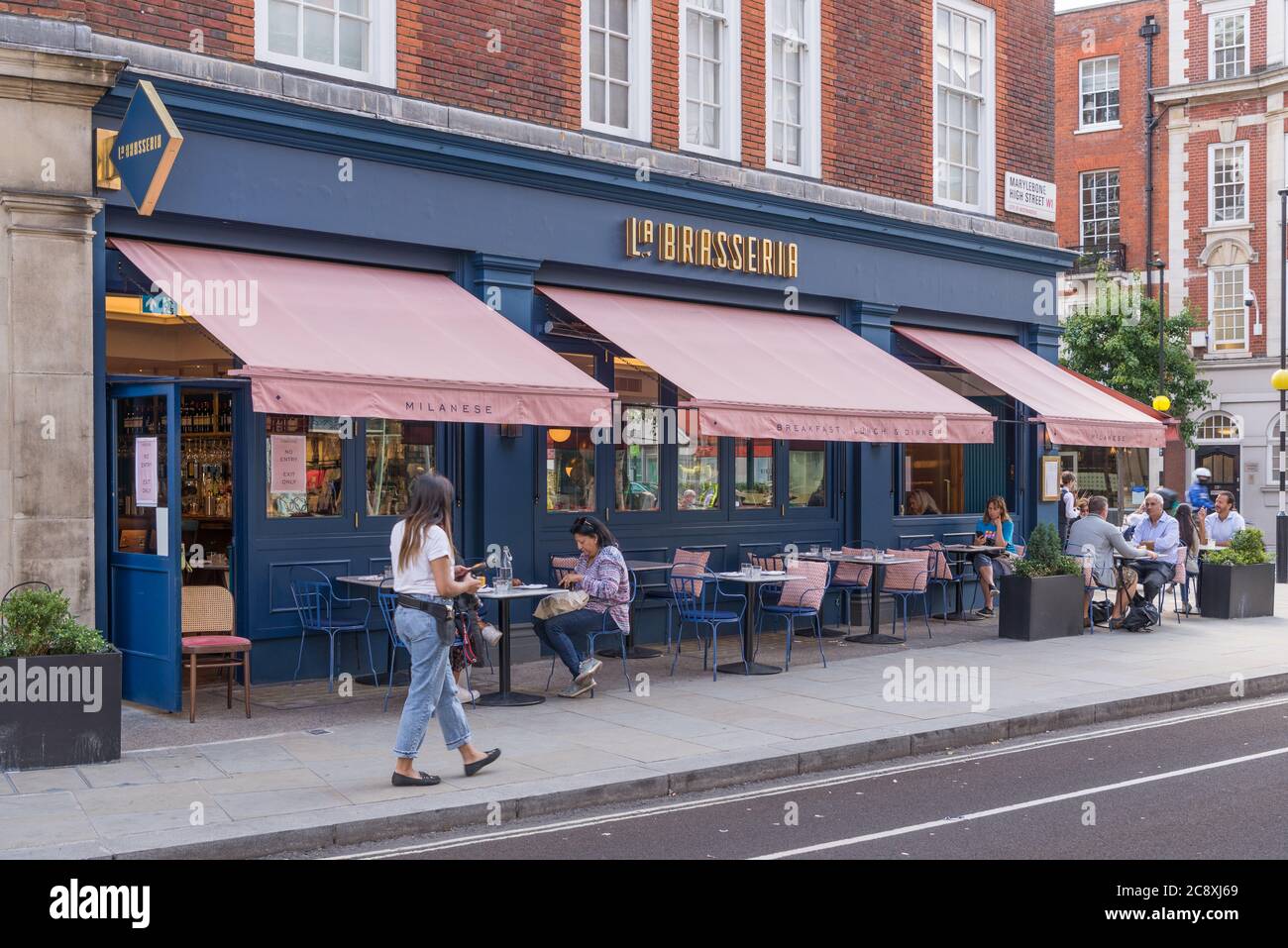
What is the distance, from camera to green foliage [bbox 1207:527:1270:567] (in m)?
16.6

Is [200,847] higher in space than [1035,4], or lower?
lower

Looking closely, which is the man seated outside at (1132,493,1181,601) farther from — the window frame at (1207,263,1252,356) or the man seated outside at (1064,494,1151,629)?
the window frame at (1207,263,1252,356)

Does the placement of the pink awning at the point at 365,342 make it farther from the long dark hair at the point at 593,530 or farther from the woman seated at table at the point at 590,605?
the woman seated at table at the point at 590,605

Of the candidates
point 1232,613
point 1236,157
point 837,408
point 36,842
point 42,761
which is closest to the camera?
point 36,842

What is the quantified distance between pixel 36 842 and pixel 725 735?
4.46m

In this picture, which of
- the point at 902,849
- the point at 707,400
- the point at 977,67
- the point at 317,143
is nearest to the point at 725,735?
the point at 902,849

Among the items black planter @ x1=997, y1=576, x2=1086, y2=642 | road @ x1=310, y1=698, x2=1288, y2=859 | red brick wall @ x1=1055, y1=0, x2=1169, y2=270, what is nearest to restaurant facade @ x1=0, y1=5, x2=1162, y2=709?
black planter @ x1=997, y1=576, x2=1086, y2=642

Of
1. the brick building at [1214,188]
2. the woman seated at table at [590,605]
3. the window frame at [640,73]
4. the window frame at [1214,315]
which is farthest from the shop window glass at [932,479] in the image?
the window frame at [1214,315]

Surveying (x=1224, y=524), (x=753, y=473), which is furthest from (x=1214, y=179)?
(x=753, y=473)

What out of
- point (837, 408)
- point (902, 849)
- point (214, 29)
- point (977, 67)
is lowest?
point (902, 849)

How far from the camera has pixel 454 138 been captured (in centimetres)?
1193

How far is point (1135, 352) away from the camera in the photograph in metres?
34.5

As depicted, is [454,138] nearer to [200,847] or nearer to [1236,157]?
[200,847]

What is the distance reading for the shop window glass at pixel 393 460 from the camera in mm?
11945
